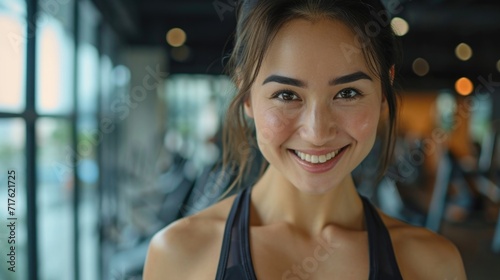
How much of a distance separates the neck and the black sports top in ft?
0.13

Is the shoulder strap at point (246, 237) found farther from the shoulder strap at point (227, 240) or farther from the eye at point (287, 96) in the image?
the eye at point (287, 96)

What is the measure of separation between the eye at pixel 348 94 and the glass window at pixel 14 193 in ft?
2.86

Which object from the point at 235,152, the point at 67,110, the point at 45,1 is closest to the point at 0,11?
the point at 45,1

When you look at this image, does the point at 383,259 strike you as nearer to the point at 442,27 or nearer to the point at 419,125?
the point at 442,27

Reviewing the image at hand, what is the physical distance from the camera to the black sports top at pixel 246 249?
105 centimetres

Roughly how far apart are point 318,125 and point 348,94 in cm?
10

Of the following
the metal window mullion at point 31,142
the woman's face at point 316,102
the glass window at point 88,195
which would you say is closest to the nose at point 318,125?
the woman's face at point 316,102

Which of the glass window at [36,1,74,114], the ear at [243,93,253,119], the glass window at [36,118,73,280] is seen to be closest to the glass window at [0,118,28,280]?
the glass window at [36,118,73,280]

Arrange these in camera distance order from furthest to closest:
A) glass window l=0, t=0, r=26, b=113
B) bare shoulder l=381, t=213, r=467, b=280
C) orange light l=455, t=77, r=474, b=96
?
orange light l=455, t=77, r=474, b=96
glass window l=0, t=0, r=26, b=113
bare shoulder l=381, t=213, r=467, b=280

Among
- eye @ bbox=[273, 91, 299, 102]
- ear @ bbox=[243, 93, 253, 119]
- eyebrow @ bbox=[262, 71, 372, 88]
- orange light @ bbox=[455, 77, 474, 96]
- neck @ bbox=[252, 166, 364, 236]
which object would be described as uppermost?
orange light @ bbox=[455, 77, 474, 96]

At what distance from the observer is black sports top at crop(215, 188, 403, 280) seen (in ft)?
3.44

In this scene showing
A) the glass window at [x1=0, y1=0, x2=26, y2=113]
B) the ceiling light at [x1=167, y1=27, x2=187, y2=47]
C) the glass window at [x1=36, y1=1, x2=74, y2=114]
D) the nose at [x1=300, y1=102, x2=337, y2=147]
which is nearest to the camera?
the nose at [x1=300, y1=102, x2=337, y2=147]

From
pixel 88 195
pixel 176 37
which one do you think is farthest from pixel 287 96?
pixel 176 37

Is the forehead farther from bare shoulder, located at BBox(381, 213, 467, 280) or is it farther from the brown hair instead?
bare shoulder, located at BBox(381, 213, 467, 280)
